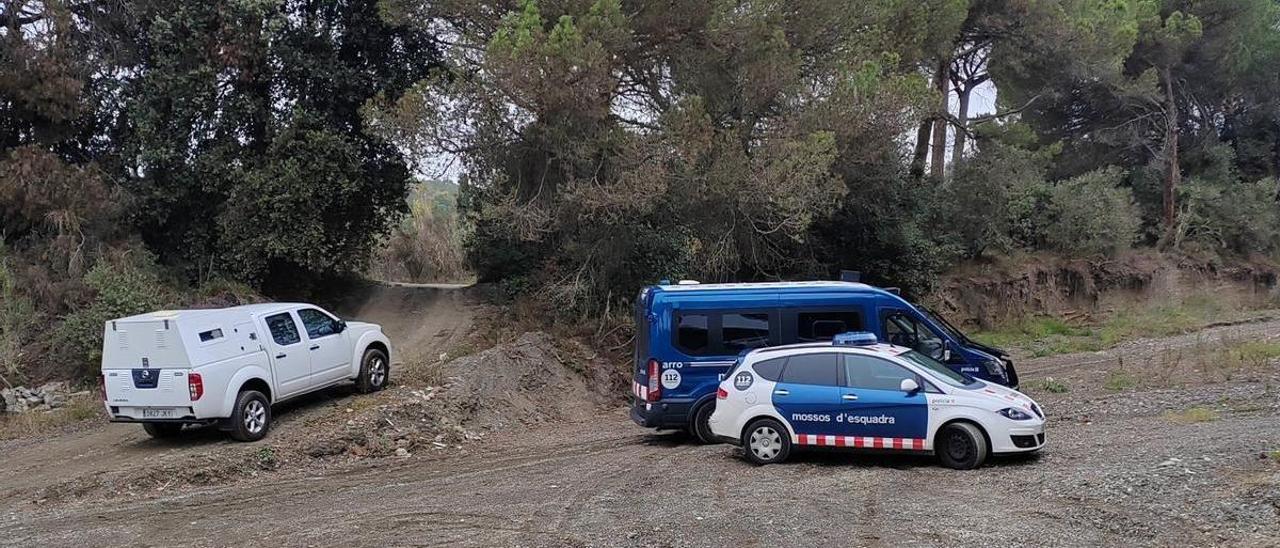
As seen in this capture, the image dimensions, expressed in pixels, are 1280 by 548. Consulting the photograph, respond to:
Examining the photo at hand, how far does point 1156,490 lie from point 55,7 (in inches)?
816

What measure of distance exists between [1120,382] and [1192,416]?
447 cm

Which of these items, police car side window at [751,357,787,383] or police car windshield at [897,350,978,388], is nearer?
police car windshield at [897,350,978,388]

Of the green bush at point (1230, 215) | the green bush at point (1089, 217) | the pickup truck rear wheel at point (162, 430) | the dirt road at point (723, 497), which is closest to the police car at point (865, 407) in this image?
the dirt road at point (723, 497)

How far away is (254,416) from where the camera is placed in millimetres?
12773

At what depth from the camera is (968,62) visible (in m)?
30.8

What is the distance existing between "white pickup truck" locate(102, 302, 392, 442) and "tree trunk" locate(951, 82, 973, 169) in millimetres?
21740

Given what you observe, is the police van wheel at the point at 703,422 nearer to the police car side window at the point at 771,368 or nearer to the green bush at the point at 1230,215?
the police car side window at the point at 771,368

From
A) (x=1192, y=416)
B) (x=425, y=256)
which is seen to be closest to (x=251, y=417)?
(x=1192, y=416)

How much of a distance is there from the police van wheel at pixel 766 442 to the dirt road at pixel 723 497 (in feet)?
0.67

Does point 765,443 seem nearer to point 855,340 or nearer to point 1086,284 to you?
point 855,340

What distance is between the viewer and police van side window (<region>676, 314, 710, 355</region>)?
40.9 ft

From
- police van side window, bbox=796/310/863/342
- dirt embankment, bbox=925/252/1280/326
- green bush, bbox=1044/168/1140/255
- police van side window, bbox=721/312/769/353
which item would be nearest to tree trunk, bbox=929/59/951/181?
dirt embankment, bbox=925/252/1280/326

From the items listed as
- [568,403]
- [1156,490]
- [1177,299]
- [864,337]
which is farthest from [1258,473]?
[1177,299]

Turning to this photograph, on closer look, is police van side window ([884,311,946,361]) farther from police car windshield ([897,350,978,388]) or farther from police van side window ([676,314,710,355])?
police van side window ([676,314,710,355])
